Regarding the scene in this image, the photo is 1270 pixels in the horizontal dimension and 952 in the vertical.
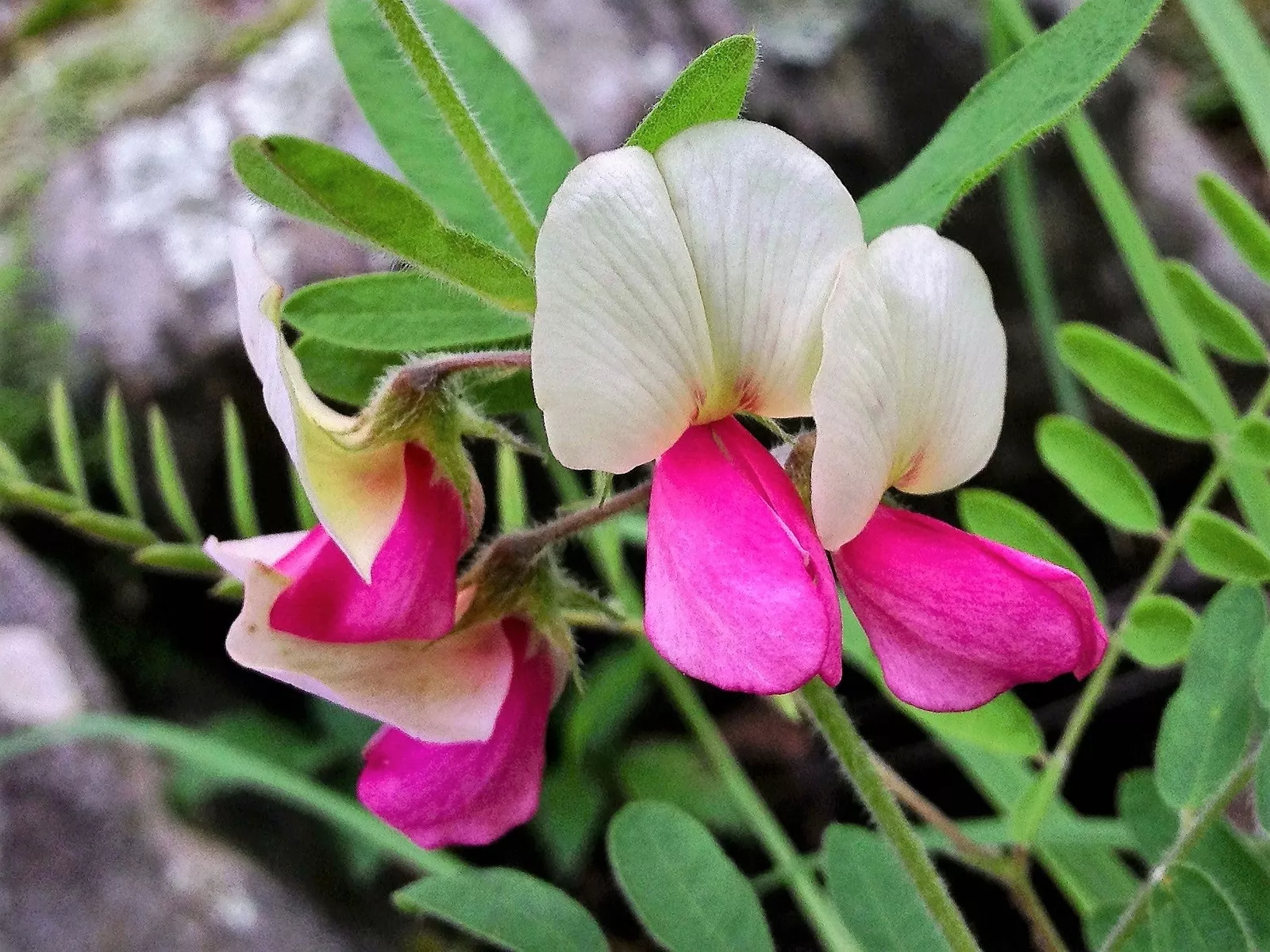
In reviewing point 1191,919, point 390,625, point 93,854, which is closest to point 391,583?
point 390,625

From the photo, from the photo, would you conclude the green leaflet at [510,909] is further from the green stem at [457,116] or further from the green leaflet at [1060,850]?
the green leaflet at [1060,850]

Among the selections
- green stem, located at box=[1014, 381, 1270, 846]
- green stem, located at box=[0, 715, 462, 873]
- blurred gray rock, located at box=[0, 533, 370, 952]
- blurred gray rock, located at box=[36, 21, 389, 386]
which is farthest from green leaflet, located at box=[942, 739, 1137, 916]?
blurred gray rock, located at box=[36, 21, 389, 386]

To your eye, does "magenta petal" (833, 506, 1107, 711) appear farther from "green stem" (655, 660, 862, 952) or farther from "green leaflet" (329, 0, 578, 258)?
"green stem" (655, 660, 862, 952)

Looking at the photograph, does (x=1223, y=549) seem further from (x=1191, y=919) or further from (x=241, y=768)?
(x=241, y=768)

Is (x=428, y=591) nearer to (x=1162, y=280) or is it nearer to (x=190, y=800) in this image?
(x=1162, y=280)

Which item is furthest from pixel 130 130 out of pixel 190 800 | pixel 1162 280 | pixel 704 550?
pixel 704 550

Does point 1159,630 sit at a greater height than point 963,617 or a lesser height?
lesser
